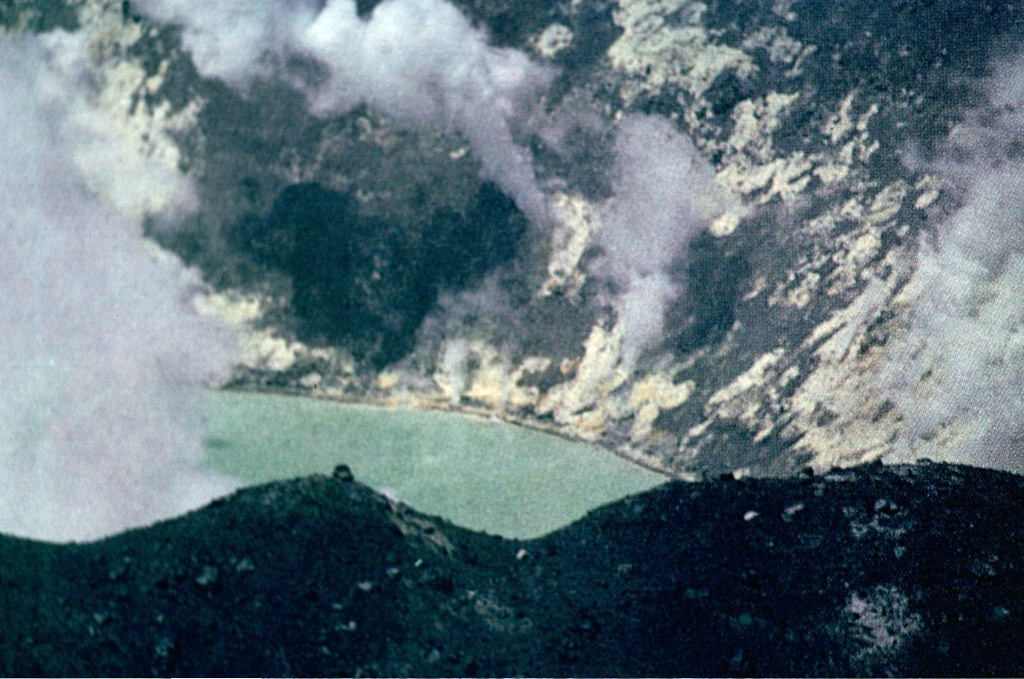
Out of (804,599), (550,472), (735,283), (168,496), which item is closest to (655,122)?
(735,283)

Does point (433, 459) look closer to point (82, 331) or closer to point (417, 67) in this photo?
point (82, 331)

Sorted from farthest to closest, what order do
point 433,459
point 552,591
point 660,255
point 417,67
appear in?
1. point 417,67
2. point 660,255
3. point 433,459
4. point 552,591

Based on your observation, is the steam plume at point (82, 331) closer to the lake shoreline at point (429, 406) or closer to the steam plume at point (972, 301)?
the lake shoreline at point (429, 406)

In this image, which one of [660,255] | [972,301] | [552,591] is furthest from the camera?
[660,255]

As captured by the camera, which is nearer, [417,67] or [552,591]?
[552,591]

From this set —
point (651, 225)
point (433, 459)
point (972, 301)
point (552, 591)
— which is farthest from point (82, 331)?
point (972, 301)

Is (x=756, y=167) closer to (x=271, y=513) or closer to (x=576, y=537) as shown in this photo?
(x=576, y=537)

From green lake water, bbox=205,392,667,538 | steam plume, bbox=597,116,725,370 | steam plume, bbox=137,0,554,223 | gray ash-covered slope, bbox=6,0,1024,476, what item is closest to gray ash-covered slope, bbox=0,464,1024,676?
green lake water, bbox=205,392,667,538
